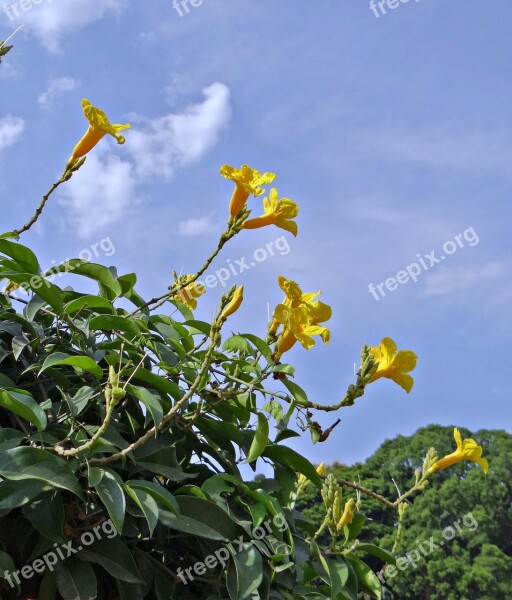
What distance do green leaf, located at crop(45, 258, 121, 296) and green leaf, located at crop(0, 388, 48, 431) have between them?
0.38 metres

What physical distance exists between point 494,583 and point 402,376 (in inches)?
764

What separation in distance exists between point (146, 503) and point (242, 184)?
67 cm

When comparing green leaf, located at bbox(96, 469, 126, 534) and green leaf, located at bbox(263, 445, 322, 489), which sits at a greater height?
green leaf, located at bbox(263, 445, 322, 489)

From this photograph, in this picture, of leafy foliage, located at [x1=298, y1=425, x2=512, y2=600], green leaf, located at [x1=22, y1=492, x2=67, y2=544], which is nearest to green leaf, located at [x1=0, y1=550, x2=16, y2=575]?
green leaf, located at [x1=22, y1=492, x2=67, y2=544]

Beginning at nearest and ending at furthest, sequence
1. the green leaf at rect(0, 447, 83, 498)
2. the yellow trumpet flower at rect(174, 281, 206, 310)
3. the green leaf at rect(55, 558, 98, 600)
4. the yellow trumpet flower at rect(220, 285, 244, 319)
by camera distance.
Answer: the green leaf at rect(0, 447, 83, 498), the green leaf at rect(55, 558, 98, 600), the yellow trumpet flower at rect(220, 285, 244, 319), the yellow trumpet flower at rect(174, 281, 206, 310)

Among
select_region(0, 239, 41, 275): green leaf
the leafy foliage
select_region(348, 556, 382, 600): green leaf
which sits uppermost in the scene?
the leafy foliage

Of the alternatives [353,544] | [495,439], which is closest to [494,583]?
[495,439]

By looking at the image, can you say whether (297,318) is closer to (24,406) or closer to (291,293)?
(291,293)

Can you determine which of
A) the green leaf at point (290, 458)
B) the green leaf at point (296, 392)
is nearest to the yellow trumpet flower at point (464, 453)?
the green leaf at point (290, 458)

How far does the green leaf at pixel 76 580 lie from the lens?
124 cm

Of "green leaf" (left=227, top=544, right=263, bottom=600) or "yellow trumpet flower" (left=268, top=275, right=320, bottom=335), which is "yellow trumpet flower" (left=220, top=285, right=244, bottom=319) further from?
"green leaf" (left=227, top=544, right=263, bottom=600)

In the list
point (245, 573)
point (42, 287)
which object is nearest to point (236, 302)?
point (42, 287)

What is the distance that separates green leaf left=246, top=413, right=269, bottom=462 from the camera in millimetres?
1477

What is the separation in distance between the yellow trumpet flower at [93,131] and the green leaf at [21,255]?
11.8 inches
